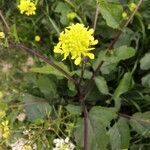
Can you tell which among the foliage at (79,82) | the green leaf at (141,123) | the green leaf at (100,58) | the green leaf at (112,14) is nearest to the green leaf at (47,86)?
the foliage at (79,82)

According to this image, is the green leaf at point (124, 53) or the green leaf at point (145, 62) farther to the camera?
the green leaf at point (145, 62)

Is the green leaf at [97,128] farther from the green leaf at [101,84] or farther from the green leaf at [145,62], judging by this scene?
the green leaf at [145,62]

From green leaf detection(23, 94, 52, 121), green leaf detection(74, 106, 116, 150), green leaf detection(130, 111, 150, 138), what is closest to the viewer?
green leaf detection(74, 106, 116, 150)

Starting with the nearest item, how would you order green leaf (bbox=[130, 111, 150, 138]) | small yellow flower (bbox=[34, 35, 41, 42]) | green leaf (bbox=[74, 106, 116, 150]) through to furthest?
green leaf (bbox=[74, 106, 116, 150])
green leaf (bbox=[130, 111, 150, 138])
small yellow flower (bbox=[34, 35, 41, 42])

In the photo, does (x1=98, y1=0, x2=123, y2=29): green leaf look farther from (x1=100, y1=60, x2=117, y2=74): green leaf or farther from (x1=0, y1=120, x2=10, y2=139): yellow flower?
(x1=0, y1=120, x2=10, y2=139): yellow flower

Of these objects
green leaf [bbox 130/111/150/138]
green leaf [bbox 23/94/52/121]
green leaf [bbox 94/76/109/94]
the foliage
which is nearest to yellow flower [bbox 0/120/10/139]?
the foliage

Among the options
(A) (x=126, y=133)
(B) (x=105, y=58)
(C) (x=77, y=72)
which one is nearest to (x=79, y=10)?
(C) (x=77, y=72)
